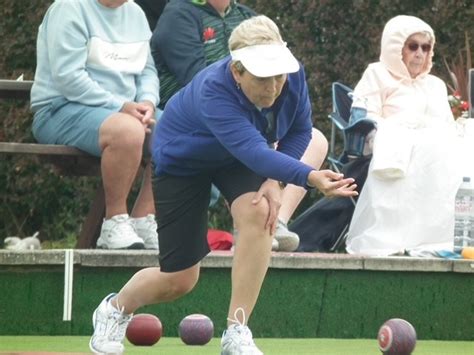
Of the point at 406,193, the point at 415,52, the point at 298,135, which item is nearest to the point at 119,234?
the point at 406,193

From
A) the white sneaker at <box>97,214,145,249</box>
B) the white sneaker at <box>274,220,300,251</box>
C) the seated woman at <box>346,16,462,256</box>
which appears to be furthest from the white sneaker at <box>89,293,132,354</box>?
the seated woman at <box>346,16,462,256</box>

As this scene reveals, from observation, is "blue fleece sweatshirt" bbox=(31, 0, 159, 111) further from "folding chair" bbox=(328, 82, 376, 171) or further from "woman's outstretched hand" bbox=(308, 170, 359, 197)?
"woman's outstretched hand" bbox=(308, 170, 359, 197)

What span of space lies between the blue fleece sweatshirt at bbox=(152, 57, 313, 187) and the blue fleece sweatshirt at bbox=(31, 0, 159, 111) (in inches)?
80.6

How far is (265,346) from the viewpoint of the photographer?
8344 mm

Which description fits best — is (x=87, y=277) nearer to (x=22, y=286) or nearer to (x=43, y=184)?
(x=22, y=286)

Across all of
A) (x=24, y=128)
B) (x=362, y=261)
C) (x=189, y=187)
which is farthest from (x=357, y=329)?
(x=24, y=128)

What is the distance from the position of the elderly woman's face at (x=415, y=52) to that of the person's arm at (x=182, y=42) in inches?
67.8

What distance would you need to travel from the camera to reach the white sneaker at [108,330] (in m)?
7.26

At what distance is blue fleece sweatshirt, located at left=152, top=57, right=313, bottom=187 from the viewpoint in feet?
21.4

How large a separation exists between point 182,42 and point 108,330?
2704 millimetres

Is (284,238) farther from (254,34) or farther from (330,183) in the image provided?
(330,183)

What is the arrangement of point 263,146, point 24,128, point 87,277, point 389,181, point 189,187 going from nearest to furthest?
point 263,146
point 189,187
point 87,277
point 389,181
point 24,128

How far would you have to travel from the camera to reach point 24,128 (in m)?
13.5

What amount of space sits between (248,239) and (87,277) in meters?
2.14
